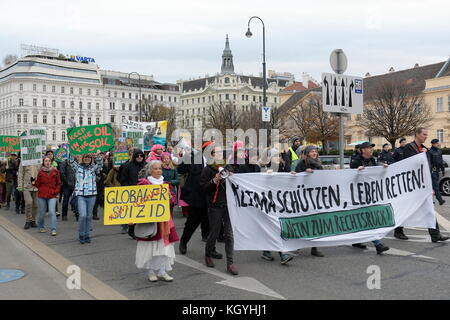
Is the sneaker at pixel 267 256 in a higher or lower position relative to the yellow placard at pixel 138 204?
lower

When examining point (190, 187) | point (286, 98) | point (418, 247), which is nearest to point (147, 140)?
point (190, 187)

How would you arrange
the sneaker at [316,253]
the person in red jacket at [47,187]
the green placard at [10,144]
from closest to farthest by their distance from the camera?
the sneaker at [316,253], the person in red jacket at [47,187], the green placard at [10,144]

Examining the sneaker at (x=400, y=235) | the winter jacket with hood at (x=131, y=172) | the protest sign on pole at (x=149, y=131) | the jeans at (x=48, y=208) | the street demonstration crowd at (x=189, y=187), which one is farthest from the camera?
the protest sign on pole at (x=149, y=131)

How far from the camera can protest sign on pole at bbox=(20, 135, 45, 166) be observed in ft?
37.6

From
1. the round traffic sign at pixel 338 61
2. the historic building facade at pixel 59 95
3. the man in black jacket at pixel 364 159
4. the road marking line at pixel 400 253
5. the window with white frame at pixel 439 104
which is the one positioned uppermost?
the historic building facade at pixel 59 95

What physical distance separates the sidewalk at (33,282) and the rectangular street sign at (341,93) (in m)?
5.58

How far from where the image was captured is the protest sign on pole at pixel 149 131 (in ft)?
55.9

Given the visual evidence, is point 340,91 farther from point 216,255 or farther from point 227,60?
point 227,60

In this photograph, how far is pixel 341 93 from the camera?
9477 mm

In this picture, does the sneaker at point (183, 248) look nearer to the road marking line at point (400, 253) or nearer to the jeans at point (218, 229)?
the jeans at point (218, 229)

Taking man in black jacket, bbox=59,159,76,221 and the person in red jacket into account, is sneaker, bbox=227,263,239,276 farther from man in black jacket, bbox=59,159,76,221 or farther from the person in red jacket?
man in black jacket, bbox=59,159,76,221

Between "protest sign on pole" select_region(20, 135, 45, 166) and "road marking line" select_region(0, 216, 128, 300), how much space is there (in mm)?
1640

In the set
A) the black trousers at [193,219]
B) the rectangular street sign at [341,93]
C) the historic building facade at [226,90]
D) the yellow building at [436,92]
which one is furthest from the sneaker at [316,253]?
the historic building facade at [226,90]

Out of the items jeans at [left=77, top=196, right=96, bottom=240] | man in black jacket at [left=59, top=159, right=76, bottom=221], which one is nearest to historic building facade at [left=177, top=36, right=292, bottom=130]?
man in black jacket at [left=59, top=159, right=76, bottom=221]
